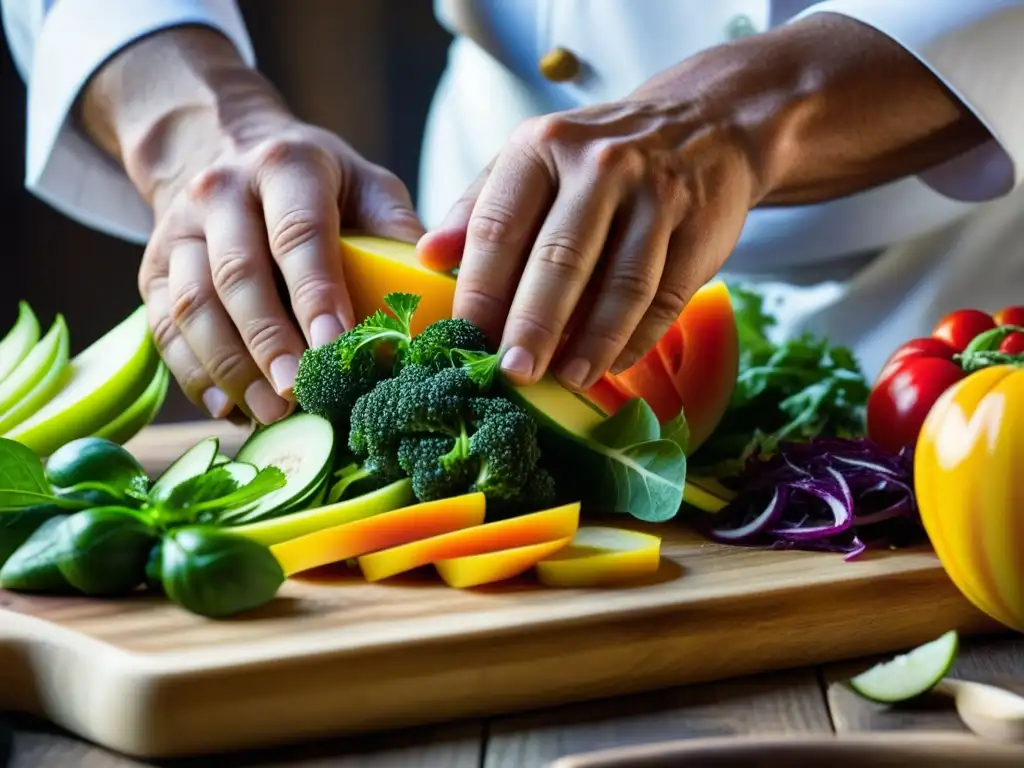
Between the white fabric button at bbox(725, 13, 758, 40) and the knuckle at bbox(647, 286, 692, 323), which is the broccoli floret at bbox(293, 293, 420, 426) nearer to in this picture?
the knuckle at bbox(647, 286, 692, 323)

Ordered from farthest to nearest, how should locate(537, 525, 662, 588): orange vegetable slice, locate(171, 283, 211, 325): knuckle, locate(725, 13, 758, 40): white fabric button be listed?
locate(725, 13, 758, 40): white fabric button, locate(171, 283, 211, 325): knuckle, locate(537, 525, 662, 588): orange vegetable slice

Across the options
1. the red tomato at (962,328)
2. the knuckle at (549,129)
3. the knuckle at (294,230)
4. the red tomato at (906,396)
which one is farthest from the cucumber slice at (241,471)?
the red tomato at (962,328)

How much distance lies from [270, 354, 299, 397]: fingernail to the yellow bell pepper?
82cm

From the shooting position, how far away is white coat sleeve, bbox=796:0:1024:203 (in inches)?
74.3

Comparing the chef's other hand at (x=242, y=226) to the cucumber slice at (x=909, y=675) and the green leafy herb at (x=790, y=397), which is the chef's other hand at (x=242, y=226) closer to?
the green leafy herb at (x=790, y=397)

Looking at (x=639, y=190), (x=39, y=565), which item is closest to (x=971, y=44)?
(x=639, y=190)

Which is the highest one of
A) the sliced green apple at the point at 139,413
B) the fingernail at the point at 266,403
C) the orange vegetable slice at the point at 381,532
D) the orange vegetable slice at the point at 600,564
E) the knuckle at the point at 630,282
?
the knuckle at the point at 630,282

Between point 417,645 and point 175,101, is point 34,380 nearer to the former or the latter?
point 175,101

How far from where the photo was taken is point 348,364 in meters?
1.54

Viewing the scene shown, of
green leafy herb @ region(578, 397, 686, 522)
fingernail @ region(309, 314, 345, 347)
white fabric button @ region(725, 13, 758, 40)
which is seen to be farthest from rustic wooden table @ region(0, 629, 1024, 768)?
white fabric button @ region(725, 13, 758, 40)

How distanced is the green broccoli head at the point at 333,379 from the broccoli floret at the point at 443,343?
64 mm

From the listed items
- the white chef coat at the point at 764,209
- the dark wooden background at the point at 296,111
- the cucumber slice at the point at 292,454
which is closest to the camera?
the cucumber slice at the point at 292,454

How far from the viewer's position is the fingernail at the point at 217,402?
1.86 m

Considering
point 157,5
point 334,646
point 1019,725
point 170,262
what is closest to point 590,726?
point 334,646
